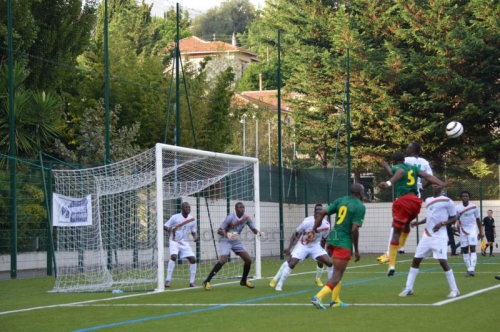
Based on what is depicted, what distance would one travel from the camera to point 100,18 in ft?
195

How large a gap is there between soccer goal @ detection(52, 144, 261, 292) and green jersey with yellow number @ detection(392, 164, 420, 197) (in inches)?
218

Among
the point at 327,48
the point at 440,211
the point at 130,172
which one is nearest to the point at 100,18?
the point at 327,48

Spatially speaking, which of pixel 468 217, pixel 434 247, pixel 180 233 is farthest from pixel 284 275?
pixel 468 217

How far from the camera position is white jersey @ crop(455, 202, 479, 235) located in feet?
81.3

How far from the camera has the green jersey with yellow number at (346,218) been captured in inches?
563

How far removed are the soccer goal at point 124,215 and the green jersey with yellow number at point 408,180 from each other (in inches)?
218

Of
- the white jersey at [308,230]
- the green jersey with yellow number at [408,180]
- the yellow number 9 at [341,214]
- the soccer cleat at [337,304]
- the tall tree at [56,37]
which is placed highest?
the tall tree at [56,37]

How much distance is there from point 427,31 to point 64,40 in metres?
18.8

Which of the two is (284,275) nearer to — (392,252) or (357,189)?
(392,252)

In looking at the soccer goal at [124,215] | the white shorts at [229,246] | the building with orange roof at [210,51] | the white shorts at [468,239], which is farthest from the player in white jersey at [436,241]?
the building with orange roof at [210,51]

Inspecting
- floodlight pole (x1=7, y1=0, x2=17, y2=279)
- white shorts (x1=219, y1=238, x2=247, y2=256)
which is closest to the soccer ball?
white shorts (x1=219, y1=238, x2=247, y2=256)

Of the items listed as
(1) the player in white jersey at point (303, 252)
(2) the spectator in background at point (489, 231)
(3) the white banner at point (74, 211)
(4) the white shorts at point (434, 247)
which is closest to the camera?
(4) the white shorts at point (434, 247)

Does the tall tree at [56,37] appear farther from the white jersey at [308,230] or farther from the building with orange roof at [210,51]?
the building with orange roof at [210,51]

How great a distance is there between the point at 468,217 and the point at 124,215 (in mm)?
9876
